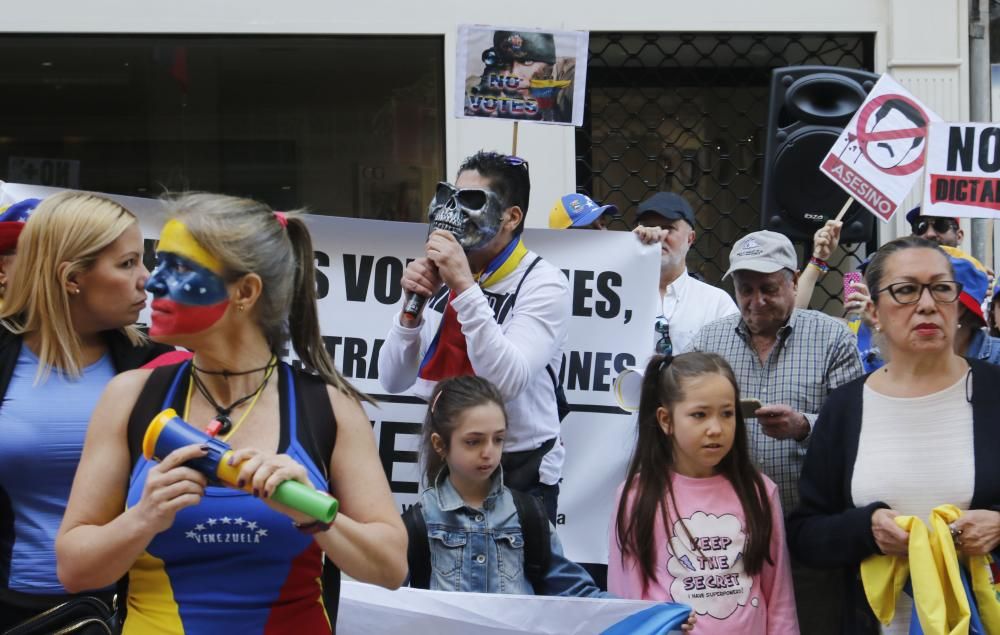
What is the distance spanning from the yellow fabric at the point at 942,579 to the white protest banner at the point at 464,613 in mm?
701

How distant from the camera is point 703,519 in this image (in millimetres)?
3686

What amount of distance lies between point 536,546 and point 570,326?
1.48m

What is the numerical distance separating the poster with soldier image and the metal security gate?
119 inches

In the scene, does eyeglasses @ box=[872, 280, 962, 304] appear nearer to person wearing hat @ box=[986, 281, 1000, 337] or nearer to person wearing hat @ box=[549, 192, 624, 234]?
person wearing hat @ box=[986, 281, 1000, 337]

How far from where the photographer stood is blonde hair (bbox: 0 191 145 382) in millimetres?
3049

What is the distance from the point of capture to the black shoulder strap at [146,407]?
2316 mm

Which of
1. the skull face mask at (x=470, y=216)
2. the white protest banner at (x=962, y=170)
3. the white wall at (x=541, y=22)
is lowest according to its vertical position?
the skull face mask at (x=470, y=216)

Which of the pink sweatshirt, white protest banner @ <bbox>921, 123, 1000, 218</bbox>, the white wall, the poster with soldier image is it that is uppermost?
the white wall

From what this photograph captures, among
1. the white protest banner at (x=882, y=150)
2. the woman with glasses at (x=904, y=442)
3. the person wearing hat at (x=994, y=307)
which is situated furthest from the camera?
the white protest banner at (x=882, y=150)

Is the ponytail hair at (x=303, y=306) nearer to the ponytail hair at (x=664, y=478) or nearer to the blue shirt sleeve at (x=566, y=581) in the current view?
the blue shirt sleeve at (x=566, y=581)

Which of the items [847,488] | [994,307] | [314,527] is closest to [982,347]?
[994,307]

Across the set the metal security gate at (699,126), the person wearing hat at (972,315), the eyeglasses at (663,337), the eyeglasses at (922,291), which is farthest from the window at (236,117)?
the eyeglasses at (922,291)

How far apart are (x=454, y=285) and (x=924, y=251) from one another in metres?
1.36

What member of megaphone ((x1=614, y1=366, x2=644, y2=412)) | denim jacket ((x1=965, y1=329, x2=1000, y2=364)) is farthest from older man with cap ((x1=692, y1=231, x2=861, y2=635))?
denim jacket ((x1=965, y1=329, x2=1000, y2=364))
